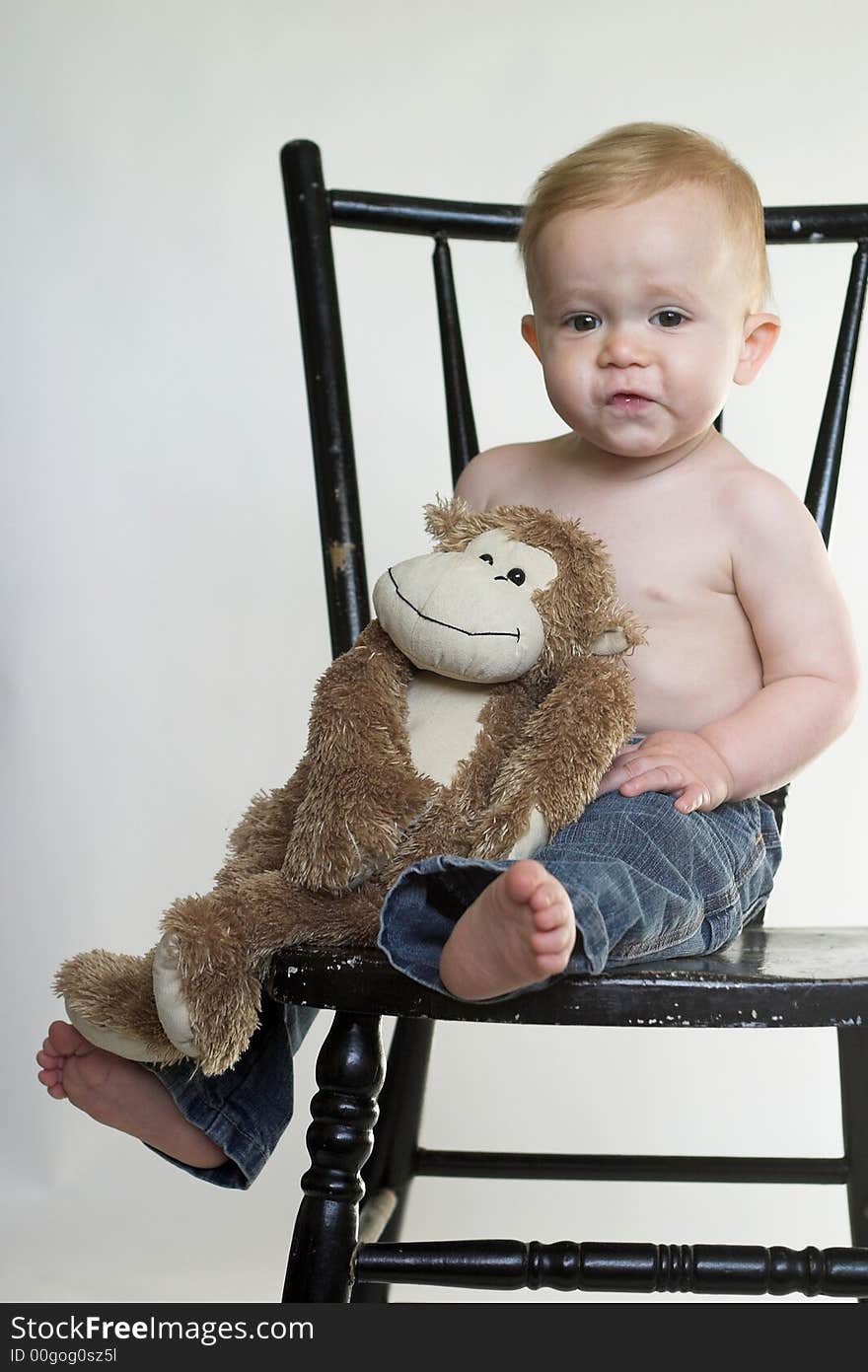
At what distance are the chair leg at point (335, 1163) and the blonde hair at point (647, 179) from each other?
0.46 meters

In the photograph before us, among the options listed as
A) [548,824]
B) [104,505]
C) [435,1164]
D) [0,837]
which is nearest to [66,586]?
[104,505]

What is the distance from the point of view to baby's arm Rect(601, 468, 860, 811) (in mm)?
832

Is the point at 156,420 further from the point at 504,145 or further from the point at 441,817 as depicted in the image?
the point at 441,817

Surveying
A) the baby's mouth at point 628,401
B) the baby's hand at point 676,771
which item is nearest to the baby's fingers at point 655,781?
the baby's hand at point 676,771

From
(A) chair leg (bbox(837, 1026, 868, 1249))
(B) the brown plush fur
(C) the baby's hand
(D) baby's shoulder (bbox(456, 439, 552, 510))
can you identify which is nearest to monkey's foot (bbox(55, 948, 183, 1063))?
(B) the brown plush fur

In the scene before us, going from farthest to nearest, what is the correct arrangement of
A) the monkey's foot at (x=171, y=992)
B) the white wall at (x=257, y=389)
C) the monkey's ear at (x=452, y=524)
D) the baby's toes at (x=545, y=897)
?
the white wall at (x=257, y=389) < the monkey's ear at (x=452, y=524) < the monkey's foot at (x=171, y=992) < the baby's toes at (x=545, y=897)

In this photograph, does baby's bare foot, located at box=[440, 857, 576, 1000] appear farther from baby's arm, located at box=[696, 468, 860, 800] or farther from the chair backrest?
the chair backrest

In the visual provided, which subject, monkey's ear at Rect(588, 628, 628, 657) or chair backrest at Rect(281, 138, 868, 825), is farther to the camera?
chair backrest at Rect(281, 138, 868, 825)

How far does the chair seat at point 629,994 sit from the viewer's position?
2.33ft

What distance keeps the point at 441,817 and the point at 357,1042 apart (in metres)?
0.12

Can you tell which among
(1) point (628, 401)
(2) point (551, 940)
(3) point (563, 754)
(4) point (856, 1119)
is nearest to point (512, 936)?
(2) point (551, 940)

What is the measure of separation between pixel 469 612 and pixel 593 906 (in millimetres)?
171

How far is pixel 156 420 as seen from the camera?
158 centimetres

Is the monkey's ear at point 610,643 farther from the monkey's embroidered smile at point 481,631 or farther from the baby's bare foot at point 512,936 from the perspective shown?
the baby's bare foot at point 512,936
